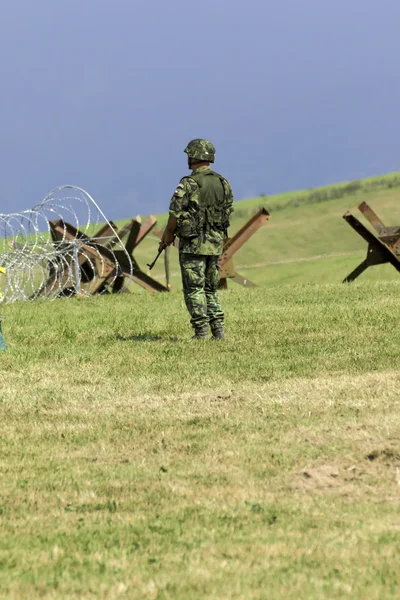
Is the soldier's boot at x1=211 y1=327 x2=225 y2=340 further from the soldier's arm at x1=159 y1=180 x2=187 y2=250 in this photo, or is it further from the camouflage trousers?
the soldier's arm at x1=159 y1=180 x2=187 y2=250

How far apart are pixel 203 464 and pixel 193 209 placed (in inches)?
228

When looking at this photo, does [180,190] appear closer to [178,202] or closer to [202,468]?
[178,202]

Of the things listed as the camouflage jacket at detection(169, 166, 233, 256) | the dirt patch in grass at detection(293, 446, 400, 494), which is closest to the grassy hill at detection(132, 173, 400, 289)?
the camouflage jacket at detection(169, 166, 233, 256)

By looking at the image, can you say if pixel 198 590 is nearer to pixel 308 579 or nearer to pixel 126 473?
pixel 308 579

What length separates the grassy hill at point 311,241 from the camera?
3353 cm

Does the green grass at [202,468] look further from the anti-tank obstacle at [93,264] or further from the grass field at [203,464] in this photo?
the anti-tank obstacle at [93,264]

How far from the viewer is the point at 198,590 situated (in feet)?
13.7

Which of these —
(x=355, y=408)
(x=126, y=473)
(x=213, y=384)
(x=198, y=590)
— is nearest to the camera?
(x=198, y=590)

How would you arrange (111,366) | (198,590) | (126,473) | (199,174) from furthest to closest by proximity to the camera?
1. (199,174)
2. (111,366)
3. (126,473)
4. (198,590)

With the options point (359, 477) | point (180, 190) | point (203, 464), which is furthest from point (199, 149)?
point (359, 477)

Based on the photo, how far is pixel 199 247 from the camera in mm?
11781

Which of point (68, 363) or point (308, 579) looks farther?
point (68, 363)

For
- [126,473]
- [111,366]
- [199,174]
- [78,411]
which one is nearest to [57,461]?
[126,473]

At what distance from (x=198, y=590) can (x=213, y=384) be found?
4902mm
